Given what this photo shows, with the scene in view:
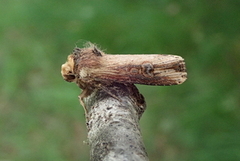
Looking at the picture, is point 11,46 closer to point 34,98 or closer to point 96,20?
point 34,98

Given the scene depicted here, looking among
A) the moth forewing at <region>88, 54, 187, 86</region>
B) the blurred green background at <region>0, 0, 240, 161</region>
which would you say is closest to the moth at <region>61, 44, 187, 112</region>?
the moth forewing at <region>88, 54, 187, 86</region>

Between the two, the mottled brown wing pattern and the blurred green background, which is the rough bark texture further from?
the blurred green background

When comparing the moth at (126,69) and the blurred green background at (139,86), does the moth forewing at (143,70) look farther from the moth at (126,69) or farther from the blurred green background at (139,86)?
the blurred green background at (139,86)

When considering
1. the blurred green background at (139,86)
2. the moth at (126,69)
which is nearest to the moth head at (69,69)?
the moth at (126,69)

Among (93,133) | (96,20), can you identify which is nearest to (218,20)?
(96,20)

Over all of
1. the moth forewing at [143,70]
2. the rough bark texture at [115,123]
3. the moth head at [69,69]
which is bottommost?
the rough bark texture at [115,123]

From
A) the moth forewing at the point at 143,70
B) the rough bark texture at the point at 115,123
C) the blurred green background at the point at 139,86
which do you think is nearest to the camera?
the rough bark texture at the point at 115,123

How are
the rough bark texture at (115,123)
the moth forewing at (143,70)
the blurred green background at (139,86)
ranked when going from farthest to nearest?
the blurred green background at (139,86)
the moth forewing at (143,70)
the rough bark texture at (115,123)

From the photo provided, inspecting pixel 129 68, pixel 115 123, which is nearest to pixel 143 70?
pixel 129 68
